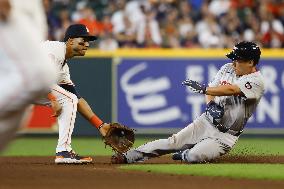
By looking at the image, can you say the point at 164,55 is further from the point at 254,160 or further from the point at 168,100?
the point at 254,160

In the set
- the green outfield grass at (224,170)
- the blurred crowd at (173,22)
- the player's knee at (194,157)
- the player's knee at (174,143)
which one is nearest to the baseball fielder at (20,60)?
the green outfield grass at (224,170)

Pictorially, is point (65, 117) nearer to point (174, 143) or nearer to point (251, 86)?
point (174, 143)

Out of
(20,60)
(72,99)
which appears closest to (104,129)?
(72,99)

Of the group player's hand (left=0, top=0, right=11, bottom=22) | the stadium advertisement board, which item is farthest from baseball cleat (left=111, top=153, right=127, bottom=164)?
player's hand (left=0, top=0, right=11, bottom=22)

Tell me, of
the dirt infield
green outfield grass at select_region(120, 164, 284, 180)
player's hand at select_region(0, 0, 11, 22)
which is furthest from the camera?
green outfield grass at select_region(120, 164, 284, 180)

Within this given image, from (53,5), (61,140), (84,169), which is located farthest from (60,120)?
(53,5)

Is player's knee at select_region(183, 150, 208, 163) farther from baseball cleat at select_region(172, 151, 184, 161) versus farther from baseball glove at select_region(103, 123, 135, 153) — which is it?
baseball glove at select_region(103, 123, 135, 153)

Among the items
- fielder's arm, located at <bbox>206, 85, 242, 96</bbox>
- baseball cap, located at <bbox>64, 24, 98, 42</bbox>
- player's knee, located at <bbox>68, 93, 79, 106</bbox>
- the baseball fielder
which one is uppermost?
baseball cap, located at <bbox>64, 24, 98, 42</bbox>
